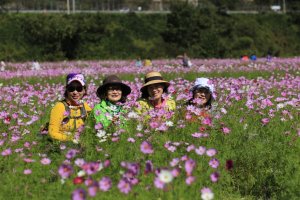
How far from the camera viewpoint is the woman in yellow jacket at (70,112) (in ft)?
17.8

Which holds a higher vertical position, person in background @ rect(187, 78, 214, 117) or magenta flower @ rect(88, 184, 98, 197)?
person in background @ rect(187, 78, 214, 117)

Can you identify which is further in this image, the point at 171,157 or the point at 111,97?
the point at 111,97

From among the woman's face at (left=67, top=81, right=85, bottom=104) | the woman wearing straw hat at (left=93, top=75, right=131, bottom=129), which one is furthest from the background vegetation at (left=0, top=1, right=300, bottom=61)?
the woman's face at (left=67, top=81, right=85, bottom=104)

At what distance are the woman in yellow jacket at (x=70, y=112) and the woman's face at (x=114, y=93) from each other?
334 millimetres

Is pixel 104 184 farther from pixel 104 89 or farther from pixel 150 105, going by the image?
pixel 150 105

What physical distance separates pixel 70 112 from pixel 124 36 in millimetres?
42695

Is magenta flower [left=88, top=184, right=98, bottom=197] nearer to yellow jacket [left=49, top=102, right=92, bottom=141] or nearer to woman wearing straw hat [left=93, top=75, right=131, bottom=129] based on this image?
yellow jacket [left=49, top=102, right=92, bottom=141]

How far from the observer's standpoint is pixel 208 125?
5.36m

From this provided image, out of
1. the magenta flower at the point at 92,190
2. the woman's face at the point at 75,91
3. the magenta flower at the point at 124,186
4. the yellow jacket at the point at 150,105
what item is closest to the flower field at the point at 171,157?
the magenta flower at the point at 124,186

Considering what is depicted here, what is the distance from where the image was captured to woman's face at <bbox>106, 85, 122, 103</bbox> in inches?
237

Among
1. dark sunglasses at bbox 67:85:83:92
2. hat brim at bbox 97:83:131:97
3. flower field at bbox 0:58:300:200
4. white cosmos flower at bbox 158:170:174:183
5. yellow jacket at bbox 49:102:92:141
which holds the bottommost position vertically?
flower field at bbox 0:58:300:200

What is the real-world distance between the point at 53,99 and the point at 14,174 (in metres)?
4.81

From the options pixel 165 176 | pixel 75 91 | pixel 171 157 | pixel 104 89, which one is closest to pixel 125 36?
pixel 104 89

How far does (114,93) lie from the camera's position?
602 cm
